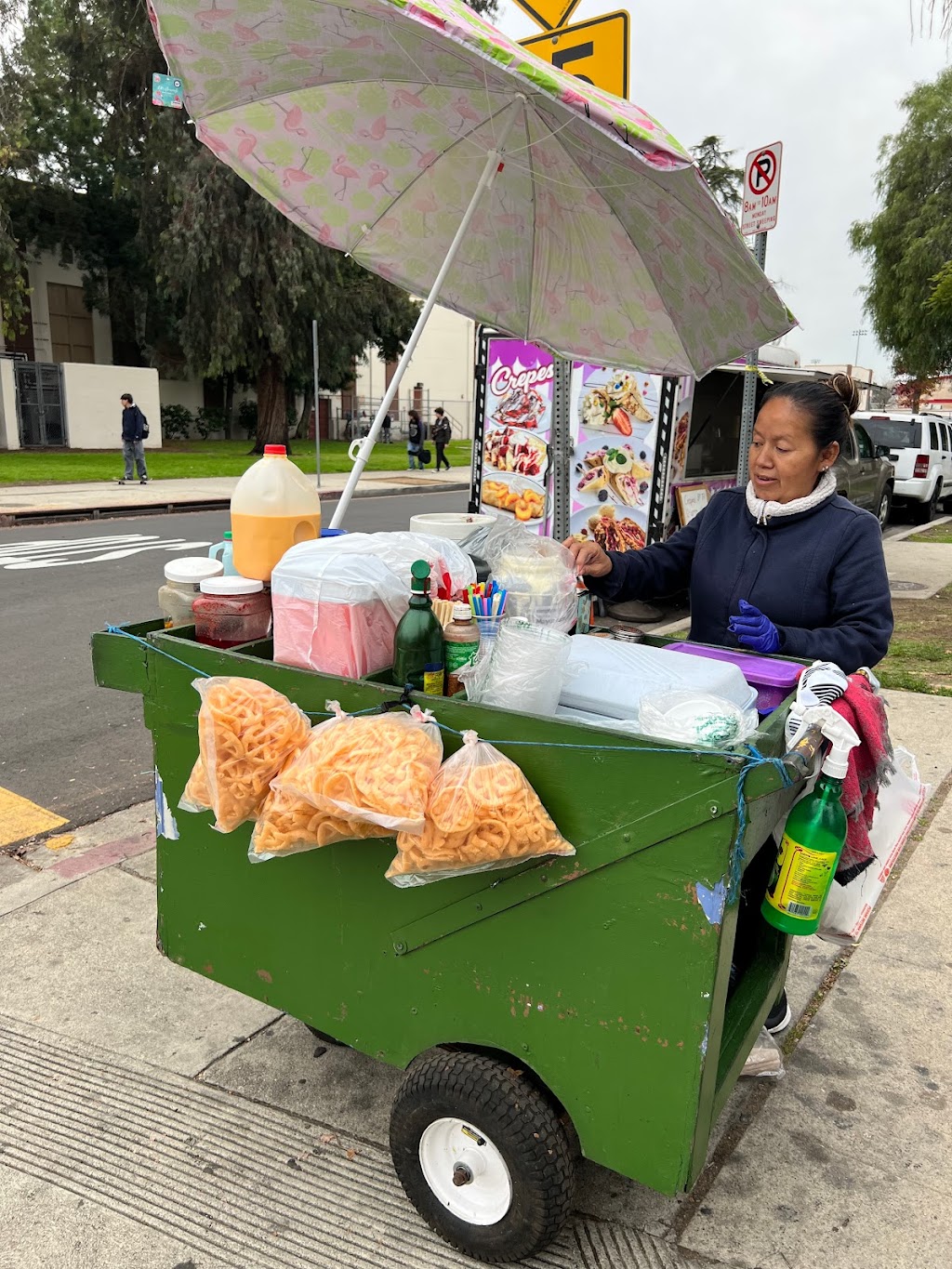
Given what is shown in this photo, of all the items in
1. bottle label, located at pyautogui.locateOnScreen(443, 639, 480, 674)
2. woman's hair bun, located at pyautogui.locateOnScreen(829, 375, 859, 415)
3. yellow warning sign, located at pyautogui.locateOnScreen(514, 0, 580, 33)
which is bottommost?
bottle label, located at pyautogui.locateOnScreen(443, 639, 480, 674)

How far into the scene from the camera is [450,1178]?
6.55ft

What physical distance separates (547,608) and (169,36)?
5.77ft

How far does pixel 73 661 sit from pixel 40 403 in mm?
20911

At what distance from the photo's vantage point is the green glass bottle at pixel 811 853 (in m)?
1.72

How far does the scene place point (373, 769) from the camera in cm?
168

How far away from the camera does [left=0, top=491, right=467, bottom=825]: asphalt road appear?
173 inches

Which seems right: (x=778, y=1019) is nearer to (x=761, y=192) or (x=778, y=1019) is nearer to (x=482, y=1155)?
(x=482, y=1155)

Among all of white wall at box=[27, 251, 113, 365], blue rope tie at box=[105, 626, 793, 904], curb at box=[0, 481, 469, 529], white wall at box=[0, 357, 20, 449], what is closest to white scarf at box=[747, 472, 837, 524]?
blue rope tie at box=[105, 626, 793, 904]

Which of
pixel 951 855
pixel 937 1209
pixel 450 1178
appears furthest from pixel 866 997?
pixel 450 1178

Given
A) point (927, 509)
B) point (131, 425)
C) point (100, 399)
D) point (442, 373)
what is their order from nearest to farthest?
point (927, 509) → point (131, 425) → point (100, 399) → point (442, 373)

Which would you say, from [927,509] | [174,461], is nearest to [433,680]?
[927,509]

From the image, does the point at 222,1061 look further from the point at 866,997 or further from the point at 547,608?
the point at 866,997

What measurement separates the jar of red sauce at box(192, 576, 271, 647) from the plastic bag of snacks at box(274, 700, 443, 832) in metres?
0.58

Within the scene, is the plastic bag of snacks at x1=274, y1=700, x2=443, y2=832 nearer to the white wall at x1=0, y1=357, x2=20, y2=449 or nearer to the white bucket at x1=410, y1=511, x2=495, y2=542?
the white bucket at x1=410, y1=511, x2=495, y2=542
